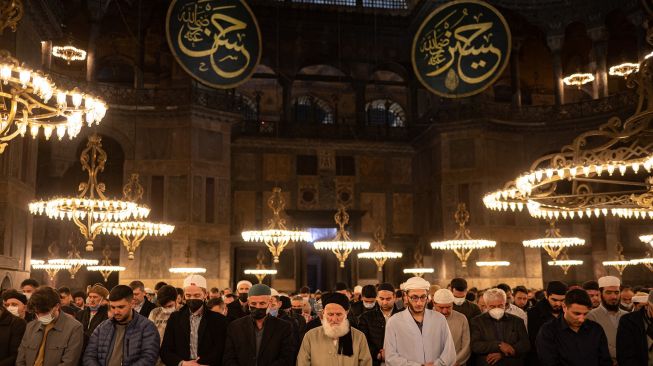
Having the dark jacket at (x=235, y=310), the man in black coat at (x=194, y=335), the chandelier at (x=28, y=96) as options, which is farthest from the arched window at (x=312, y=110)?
the man in black coat at (x=194, y=335)

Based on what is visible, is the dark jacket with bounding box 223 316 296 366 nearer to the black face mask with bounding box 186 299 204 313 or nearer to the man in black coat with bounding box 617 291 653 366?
the black face mask with bounding box 186 299 204 313

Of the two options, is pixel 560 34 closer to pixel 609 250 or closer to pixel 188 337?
pixel 609 250

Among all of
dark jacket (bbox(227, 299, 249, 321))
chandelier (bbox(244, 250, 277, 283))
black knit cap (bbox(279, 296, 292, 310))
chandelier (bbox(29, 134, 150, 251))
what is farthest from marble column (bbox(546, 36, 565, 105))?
dark jacket (bbox(227, 299, 249, 321))

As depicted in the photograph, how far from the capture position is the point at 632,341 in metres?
4.37

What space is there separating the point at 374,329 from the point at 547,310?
1.64 m

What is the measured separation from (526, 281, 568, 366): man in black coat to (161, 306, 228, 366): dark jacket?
103 inches

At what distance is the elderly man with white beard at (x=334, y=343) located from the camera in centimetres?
400

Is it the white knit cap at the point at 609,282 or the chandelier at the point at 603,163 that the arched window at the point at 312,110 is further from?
the white knit cap at the point at 609,282

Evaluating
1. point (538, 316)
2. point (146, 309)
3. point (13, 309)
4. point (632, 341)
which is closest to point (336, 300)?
point (632, 341)

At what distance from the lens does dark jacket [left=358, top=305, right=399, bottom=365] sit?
5.30 meters

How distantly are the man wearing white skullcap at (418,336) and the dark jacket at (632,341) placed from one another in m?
1.22

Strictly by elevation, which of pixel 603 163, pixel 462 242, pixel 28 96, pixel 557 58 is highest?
pixel 557 58

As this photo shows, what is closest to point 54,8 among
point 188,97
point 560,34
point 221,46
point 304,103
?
point 221,46

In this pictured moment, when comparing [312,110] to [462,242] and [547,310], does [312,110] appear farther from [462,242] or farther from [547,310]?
[547,310]
